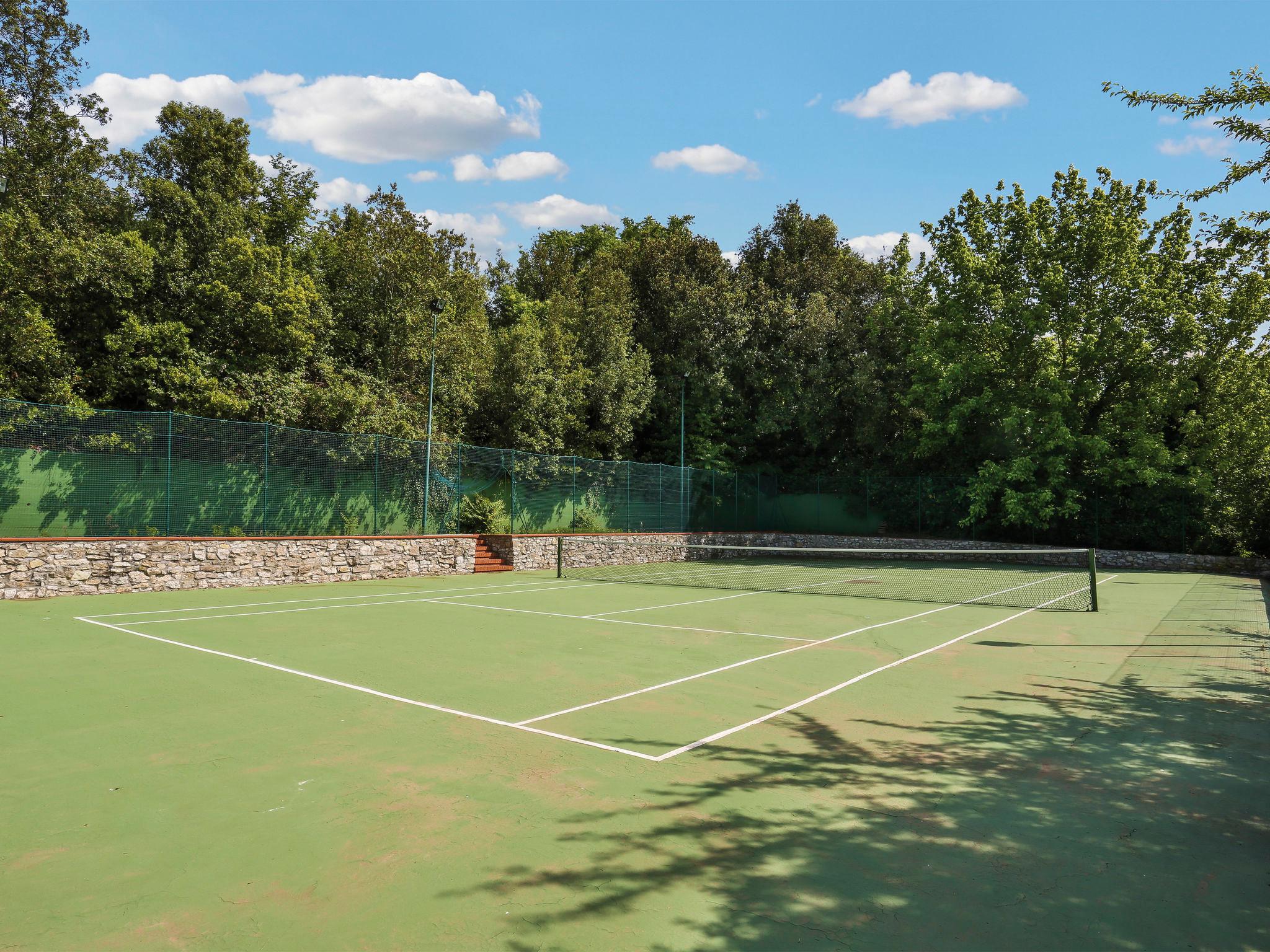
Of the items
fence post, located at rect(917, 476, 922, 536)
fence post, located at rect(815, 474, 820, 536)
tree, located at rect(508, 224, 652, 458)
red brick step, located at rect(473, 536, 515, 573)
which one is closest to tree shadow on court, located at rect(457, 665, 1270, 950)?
red brick step, located at rect(473, 536, 515, 573)

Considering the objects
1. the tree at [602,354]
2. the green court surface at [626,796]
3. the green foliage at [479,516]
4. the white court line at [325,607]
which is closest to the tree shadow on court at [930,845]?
→ the green court surface at [626,796]

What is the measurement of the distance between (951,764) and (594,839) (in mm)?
2696

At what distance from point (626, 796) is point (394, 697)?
3258 millimetres

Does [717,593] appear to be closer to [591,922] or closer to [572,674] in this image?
[572,674]

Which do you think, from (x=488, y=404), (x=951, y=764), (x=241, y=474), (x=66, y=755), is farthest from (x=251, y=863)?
(x=488, y=404)

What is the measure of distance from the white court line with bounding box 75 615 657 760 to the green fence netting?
17.7 feet

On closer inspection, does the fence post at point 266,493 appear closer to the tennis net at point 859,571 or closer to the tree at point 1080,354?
the tennis net at point 859,571

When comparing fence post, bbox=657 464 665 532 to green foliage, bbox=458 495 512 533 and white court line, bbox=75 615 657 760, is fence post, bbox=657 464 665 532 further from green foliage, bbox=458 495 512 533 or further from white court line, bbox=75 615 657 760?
white court line, bbox=75 615 657 760

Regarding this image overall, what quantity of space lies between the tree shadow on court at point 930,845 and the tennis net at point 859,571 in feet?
31.2

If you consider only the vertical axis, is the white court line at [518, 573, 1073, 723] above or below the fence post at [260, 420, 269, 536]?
below

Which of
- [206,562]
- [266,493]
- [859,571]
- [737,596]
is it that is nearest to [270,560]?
[206,562]

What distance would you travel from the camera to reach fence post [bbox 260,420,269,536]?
17.6 meters

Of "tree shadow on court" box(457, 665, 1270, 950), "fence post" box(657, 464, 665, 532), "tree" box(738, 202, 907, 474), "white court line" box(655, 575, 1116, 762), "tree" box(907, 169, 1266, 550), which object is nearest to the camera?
"tree shadow on court" box(457, 665, 1270, 950)

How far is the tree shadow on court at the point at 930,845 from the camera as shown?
3.33 metres
